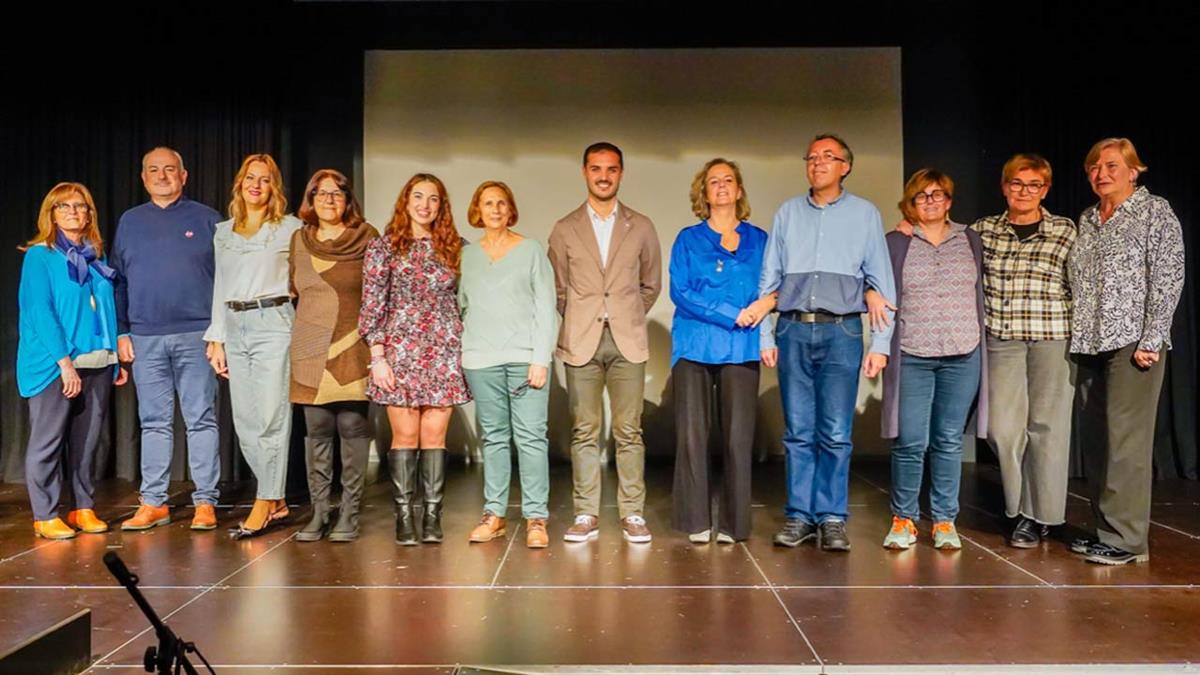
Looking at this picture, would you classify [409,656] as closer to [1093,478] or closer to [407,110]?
[1093,478]

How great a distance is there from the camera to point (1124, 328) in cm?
349

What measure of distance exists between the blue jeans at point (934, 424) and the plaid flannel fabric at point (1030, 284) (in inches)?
8.4

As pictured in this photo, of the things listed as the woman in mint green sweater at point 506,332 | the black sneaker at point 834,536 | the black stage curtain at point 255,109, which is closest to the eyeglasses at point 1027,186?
the black sneaker at point 834,536

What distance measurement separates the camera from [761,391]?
6219 millimetres

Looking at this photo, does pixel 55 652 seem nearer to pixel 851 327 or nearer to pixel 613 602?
pixel 613 602

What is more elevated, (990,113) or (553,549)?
(990,113)

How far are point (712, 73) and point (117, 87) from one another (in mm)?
3457

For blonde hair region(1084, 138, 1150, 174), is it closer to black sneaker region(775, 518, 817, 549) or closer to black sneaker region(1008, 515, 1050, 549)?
black sneaker region(1008, 515, 1050, 549)

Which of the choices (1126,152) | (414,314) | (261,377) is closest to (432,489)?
(414,314)

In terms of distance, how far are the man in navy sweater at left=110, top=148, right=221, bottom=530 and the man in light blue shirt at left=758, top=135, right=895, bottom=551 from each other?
2.34m

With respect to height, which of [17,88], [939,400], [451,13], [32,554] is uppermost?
[451,13]

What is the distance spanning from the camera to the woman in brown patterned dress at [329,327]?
3848 mm

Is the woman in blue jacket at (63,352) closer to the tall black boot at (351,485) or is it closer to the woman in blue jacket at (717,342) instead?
the tall black boot at (351,485)

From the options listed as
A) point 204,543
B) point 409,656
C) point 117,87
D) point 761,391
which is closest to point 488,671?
point 409,656
